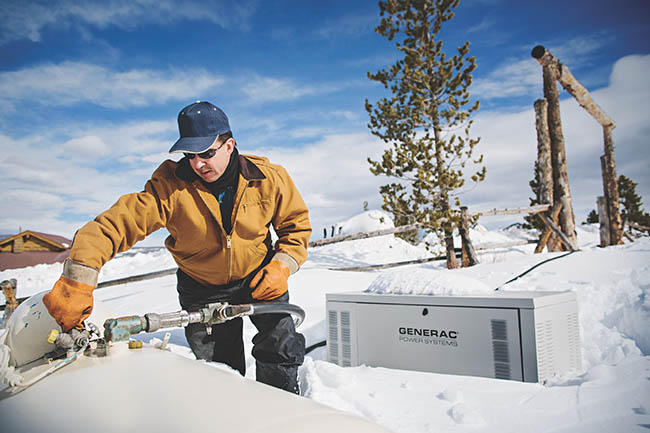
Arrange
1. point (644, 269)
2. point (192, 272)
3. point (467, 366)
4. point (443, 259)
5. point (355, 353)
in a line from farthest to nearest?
point (443, 259), point (644, 269), point (355, 353), point (467, 366), point (192, 272)

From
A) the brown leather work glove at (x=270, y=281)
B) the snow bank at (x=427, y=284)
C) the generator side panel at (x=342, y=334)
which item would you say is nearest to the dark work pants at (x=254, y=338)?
the brown leather work glove at (x=270, y=281)

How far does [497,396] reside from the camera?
6.65 feet

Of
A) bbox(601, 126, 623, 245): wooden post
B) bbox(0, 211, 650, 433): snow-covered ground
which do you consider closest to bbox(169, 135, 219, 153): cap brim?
bbox(0, 211, 650, 433): snow-covered ground

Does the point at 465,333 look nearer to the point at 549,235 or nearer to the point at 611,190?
the point at 549,235

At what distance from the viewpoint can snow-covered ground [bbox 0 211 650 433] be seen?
177 centimetres

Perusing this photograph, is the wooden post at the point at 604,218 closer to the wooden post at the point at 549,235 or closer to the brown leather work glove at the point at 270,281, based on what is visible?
the wooden post at the point at 549,235

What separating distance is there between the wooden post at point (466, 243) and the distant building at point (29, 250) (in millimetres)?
12309

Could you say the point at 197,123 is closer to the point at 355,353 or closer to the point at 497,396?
the point at 355,353

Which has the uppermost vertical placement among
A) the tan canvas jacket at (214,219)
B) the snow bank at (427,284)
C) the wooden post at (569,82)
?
the wooden post at (569,82)

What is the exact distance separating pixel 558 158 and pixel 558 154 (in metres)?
0.08

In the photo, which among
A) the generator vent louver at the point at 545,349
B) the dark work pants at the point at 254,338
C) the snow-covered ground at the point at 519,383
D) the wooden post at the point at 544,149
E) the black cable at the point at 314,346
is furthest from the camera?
the wooden post at the point at 544,149

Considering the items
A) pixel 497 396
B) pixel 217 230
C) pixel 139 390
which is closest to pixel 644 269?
pixel 497 396

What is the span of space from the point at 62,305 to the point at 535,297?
2282 mm

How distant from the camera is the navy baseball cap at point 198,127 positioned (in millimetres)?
Answer: 1801
